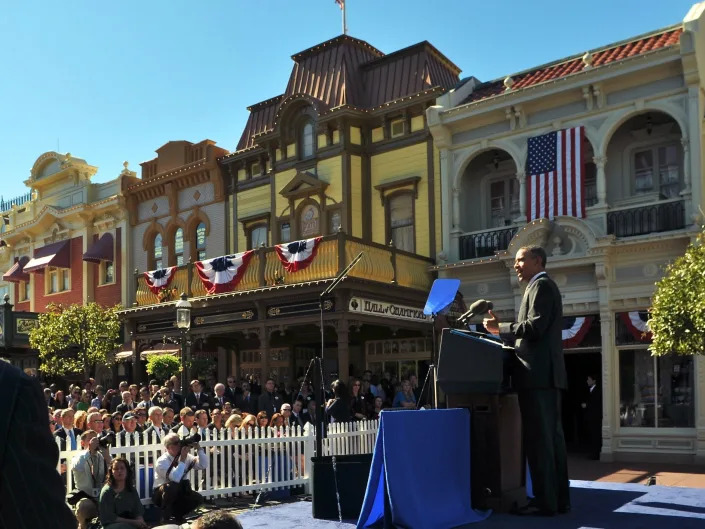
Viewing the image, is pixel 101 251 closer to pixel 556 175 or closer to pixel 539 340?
pixel 556 175

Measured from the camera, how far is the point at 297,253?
1827 cm

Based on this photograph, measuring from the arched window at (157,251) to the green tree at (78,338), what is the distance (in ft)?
7.41

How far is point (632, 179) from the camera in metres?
17.5

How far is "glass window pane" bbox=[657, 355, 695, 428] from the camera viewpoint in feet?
52.4

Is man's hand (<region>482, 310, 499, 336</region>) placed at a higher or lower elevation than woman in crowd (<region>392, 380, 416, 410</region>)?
higher

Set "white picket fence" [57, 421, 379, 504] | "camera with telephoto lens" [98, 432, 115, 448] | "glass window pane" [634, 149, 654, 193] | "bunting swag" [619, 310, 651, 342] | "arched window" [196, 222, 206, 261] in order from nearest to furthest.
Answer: "camera with telephoto lens" [98, 432, 115, 448]
"white picket fence" [57, 421, 379, 504]
"bunting swag" [619, 310, 651, 342]
"glass window pane" [634, 149, 654, 193]
"arched window" [196, 222, 206, 261]

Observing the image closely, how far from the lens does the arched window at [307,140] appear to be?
2172 centimetres

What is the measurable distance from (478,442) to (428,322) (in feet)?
42.4

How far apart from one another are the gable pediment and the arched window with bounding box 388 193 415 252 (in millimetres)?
1951

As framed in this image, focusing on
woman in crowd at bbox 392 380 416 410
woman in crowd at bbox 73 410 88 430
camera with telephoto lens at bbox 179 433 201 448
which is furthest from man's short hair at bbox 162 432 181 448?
woman in crowd at bbox 392 380 416 410

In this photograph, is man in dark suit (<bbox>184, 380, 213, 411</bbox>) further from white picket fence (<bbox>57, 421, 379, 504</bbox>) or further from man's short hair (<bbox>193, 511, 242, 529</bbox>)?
man's short hair (<bbox>193, 511, 242, 529</bbox>)

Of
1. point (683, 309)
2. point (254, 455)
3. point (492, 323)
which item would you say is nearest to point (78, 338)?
point (254, 455)

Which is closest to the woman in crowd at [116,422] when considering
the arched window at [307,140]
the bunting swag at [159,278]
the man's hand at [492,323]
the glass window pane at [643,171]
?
the man's hand at [492,323]

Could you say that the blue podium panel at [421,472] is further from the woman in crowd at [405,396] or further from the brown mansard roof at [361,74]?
the brown mansard roof at [361,74]
